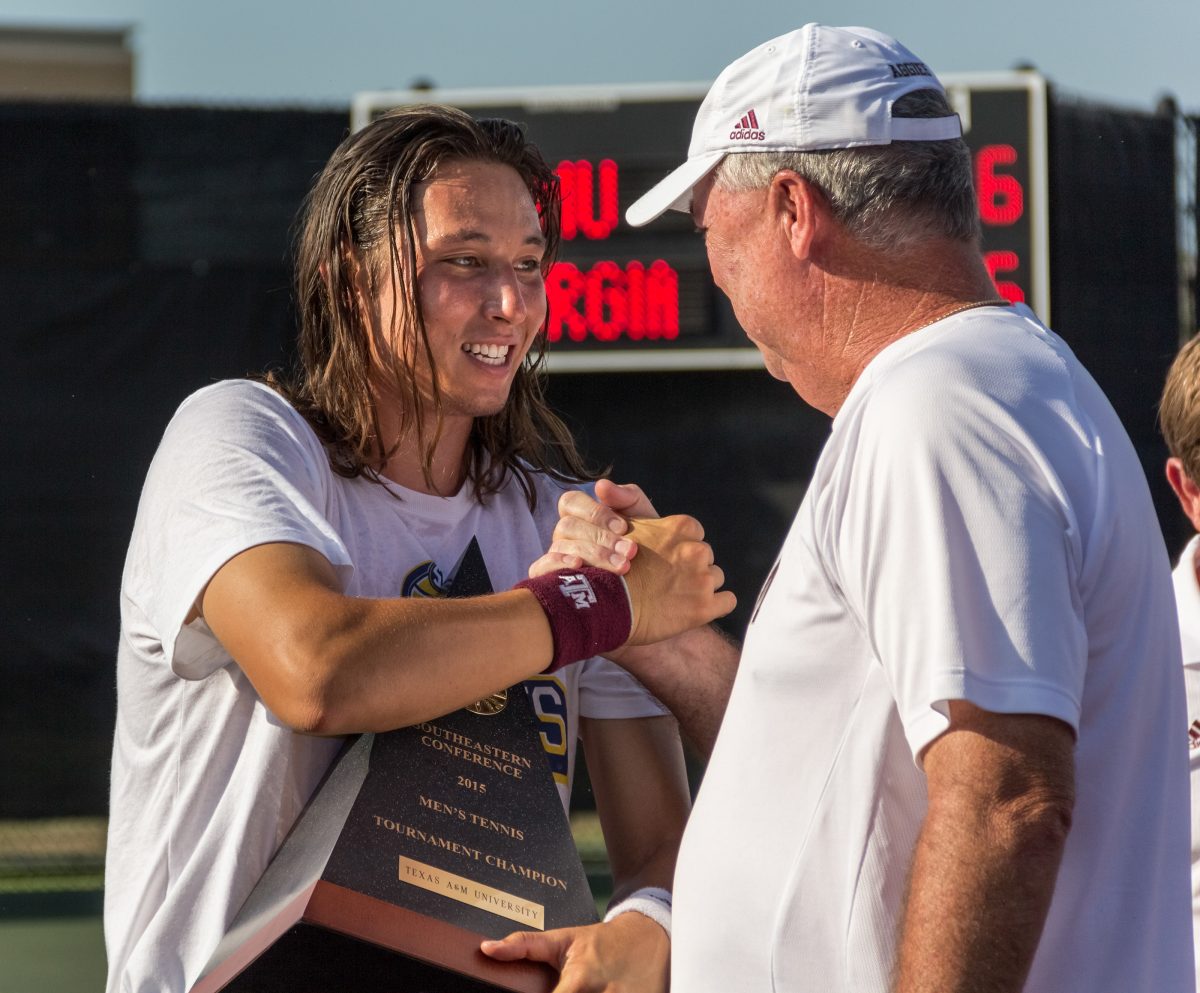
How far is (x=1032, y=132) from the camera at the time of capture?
4914 mm

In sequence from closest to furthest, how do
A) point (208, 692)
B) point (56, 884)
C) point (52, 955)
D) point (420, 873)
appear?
point (420, 873) → point (208, 692) → point (52, 955) → point (56, 884)

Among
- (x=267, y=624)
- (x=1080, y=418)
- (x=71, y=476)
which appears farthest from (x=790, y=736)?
(x=71, y=476)

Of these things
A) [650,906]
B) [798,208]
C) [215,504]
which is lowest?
[650,906]

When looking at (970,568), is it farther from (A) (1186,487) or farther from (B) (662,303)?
(B) (662,303)

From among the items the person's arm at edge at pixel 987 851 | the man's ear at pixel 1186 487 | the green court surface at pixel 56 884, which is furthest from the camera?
the green court surface at pixel 56 884

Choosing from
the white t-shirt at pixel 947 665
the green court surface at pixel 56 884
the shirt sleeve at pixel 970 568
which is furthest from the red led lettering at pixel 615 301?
the shirt sleeve at pixel 970 568

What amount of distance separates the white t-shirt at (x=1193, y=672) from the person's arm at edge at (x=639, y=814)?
691 millimetres

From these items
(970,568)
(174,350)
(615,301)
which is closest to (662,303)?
(615,301)

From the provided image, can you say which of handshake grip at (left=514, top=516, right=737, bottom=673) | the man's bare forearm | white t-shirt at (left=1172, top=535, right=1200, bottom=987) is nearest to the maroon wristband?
handshake grip at (left=514, top=516, right=737, bottom=673)

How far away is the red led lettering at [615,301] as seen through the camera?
495cm

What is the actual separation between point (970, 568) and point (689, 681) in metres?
0.69

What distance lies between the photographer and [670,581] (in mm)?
1604

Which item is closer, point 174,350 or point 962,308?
point 962,308

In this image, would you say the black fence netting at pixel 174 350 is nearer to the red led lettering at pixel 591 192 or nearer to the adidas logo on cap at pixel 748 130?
the red led lettering at pixel 591 192
